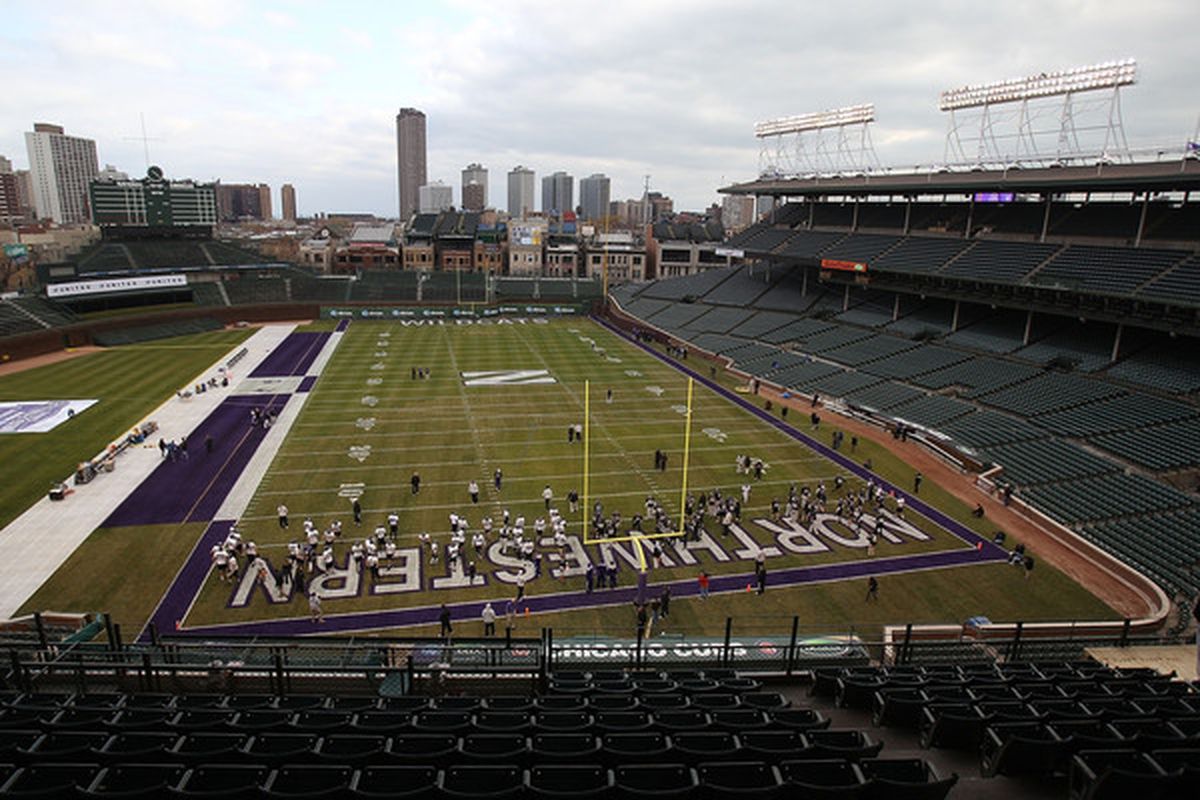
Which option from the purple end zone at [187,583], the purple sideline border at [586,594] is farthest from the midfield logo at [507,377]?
the purple sideline border at [586,594]

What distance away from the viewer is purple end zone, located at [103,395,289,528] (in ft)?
86.3

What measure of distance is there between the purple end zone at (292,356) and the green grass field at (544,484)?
263cm

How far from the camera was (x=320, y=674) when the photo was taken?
38.1 ft

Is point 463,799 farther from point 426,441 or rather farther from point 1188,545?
point 426,441

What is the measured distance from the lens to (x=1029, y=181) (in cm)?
4269

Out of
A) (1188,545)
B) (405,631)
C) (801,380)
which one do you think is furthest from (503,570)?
(801,380)

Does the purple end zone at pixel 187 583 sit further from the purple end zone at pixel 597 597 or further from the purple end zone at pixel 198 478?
the purple end zone at pixel 198 478

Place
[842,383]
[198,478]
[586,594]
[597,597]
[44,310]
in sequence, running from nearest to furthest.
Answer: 1. [597,597]
2. [586,594]
3. [198,478]
4. [842,383]
5. [44,310]

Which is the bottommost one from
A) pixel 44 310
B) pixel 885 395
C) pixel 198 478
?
pixel 198 478

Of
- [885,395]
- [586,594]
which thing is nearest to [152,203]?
[885,395]

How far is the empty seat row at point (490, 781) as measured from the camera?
247 inches

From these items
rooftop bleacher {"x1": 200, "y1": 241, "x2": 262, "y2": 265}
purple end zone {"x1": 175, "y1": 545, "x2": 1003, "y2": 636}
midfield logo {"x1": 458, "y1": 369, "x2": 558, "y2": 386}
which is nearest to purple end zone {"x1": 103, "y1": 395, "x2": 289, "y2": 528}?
purple end zone {"x1": 175, "y1": 545, "x2": 1003, "y2": 636}

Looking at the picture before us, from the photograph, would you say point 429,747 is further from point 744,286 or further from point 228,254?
point 228,254

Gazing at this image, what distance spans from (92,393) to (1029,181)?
5969 centimetres
